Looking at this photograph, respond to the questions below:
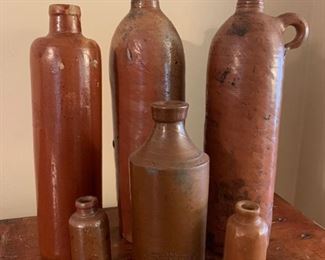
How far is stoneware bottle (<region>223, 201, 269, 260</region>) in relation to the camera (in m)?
0.57

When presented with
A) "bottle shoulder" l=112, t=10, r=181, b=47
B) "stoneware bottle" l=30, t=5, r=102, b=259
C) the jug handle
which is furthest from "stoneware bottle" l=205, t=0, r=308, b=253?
"stoneware bottle" l=30, t=5, r=102, b=259

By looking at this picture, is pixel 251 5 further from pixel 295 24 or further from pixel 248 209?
pixel 248 209

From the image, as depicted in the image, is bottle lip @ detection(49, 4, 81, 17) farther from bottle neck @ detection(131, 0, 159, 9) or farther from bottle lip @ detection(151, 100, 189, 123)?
bottle lip @ detection(151, 100, 189, 123)

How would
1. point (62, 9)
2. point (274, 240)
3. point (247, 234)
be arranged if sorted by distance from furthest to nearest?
point (274, 240) → point (62, 9) → point (247, 234)

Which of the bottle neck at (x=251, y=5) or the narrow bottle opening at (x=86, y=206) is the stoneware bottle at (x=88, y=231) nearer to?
the narrow bottle opening at (x=86, y=206)

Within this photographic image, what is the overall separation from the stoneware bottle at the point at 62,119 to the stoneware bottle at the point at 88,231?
103 mm

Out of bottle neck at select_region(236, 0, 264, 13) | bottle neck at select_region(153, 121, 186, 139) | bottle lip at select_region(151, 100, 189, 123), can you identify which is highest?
bottle neck at select_region(236, 0, 264, 13)

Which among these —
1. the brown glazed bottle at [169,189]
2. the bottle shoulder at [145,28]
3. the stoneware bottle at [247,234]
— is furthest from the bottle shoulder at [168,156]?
the bottle shoulder at [145,28]

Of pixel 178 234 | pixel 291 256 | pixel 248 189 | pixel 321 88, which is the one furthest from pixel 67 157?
pixel 321 88

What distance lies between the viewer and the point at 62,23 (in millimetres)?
686

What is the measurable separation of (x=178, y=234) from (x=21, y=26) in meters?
0.66

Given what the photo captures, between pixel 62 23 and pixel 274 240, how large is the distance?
0.64 metres

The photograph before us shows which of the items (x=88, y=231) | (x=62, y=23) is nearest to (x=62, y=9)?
(x=62, y=23)

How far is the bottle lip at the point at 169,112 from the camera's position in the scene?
1.91ft
